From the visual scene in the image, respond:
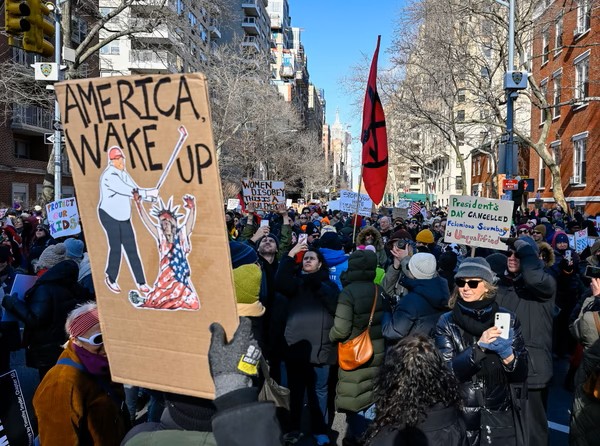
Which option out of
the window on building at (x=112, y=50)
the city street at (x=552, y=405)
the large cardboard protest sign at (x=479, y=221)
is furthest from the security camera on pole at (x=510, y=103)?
the window on building at (x=112, y=50)

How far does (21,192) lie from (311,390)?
32076mm

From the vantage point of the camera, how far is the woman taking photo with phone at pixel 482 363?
294 cm

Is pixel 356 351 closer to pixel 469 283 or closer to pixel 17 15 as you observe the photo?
pixel 469 283

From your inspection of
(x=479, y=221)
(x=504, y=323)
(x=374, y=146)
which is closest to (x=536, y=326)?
(x=504, y=323)

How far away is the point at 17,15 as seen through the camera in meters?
7.36

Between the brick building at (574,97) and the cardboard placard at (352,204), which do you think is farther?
the brick building at (574,97)

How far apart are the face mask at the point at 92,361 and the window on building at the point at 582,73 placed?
2720 cm

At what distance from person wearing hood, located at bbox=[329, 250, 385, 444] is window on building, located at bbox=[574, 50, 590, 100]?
24843mm

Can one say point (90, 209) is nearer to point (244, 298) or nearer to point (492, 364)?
point (244, 298)

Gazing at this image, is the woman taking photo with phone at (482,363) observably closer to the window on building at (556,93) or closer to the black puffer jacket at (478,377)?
the black puffer jacket at (478,377)

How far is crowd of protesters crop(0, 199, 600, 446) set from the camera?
2191mm

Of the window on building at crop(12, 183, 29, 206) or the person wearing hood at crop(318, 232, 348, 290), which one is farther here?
the window on building at crop(12, 183, 29, 206)

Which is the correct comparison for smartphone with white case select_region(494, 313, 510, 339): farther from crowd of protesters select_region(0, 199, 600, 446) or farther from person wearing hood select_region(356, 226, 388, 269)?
person wearing hood select_region(356, 226, 388, 269)

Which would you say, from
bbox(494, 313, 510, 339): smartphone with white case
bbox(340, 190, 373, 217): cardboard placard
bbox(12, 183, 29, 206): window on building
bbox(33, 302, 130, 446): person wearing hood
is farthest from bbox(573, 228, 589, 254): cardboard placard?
bbox(12, 183, 29, 206): window on building
